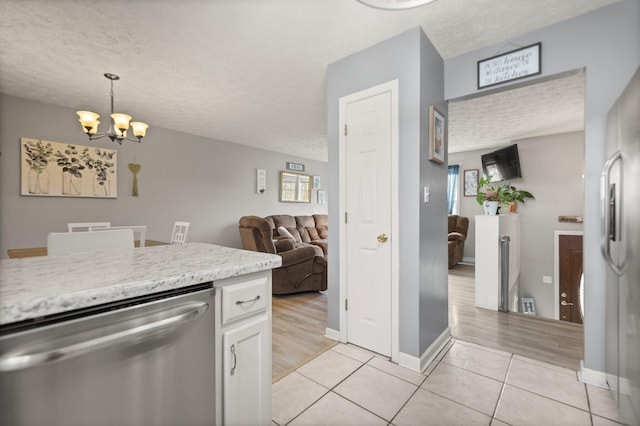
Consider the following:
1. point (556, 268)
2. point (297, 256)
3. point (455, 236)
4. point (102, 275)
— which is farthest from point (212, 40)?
point (556, 268)

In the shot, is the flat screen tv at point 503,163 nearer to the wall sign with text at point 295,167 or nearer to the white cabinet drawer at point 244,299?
the wall sign with text at point 295,167

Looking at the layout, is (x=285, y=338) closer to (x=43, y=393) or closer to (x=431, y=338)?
(x=431, y=338)

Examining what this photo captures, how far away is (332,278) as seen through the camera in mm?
2496

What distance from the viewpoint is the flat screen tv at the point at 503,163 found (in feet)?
17.2

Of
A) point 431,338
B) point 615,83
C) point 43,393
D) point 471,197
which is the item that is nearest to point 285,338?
point 431,338

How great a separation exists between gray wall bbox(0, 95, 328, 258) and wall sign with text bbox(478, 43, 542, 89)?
173 inches

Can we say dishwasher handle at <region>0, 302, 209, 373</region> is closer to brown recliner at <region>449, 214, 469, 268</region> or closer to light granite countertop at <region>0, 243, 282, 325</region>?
light granite countertop at <region>0, 243, 282, 325</region>

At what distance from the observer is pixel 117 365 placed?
0.75 metres

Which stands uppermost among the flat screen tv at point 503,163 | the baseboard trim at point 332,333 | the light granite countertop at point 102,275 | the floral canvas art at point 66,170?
the flat screen tv at point 503,163

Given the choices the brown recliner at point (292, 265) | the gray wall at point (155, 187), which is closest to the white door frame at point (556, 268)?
the brown recliner at point (292, 265)

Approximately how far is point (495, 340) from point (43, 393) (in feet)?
9.48

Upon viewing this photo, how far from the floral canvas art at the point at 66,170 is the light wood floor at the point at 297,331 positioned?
290 centimetres

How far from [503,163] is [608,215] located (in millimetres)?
4386

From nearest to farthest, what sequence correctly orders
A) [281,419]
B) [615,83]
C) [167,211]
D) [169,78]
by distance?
[281,419], [615,83], [169,78], [167,211]
